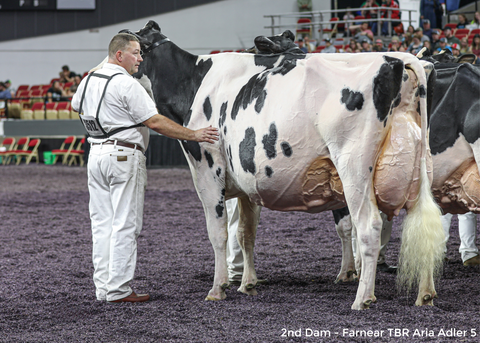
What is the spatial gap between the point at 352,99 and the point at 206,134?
1.18 m

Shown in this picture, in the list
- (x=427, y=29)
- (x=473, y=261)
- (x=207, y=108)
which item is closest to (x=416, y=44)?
(x=427, y=29)

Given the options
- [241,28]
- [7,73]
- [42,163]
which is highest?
[241,28]

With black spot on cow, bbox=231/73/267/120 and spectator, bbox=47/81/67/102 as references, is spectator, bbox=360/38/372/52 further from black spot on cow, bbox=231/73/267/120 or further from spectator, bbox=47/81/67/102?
black spot on cow, bbox=231/73/267/120

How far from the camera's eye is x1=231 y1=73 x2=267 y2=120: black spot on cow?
413cm

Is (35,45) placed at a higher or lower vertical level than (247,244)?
higher

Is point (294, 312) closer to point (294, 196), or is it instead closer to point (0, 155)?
point (294, 196)

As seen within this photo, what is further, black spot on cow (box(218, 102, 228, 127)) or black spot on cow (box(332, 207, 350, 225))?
black spot on cow (box(332, 207, 350, 225))

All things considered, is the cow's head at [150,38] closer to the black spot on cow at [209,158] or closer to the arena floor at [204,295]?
the black spot on cow at [209,158]

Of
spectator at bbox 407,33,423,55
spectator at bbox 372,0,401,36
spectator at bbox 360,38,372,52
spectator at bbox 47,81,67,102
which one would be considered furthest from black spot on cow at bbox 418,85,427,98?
spectator at bbox 47,81,67,102

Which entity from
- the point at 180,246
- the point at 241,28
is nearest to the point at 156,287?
the point at 180,246

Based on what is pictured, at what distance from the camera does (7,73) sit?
26.6 m

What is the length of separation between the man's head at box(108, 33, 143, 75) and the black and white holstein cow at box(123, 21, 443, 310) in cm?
61

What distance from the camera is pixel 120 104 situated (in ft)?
14.1

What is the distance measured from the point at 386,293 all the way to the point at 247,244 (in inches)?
49.2
